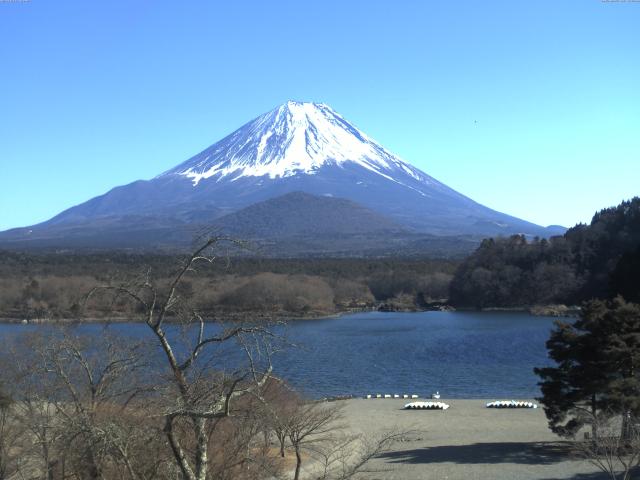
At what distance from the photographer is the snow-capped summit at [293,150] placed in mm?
151750

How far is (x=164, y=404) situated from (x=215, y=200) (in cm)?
13084

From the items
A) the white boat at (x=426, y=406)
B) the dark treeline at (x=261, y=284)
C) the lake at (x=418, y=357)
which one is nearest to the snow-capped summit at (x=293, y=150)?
the dark treeline at (x=261, y=284)

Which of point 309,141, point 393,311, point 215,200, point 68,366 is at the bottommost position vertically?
point 393,311

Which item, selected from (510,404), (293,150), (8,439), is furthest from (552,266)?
(293,150)

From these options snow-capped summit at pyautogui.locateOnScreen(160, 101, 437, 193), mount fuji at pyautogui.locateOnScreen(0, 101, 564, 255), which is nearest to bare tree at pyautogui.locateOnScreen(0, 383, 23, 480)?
mount fuji at pyautogui.locateOnScreen(0, 101, 564, 255)

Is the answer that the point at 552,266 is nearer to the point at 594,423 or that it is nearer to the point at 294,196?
the point at 594,423

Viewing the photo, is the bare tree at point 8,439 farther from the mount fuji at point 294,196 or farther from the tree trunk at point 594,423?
the mount fuji at point 294,196

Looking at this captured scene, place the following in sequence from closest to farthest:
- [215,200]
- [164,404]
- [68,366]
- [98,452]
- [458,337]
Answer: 1. [98,452]
2. [164,404]
3. [68,366]
4. [458,337]
5. [215,200]

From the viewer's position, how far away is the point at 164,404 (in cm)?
555

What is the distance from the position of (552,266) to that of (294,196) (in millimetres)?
76701

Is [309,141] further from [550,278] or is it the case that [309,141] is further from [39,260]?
[550,278]

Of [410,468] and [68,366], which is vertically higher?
[68,366]

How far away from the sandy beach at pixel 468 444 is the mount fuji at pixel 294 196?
3409 inches

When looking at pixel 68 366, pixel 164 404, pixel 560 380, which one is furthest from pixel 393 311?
pixel 164 404
